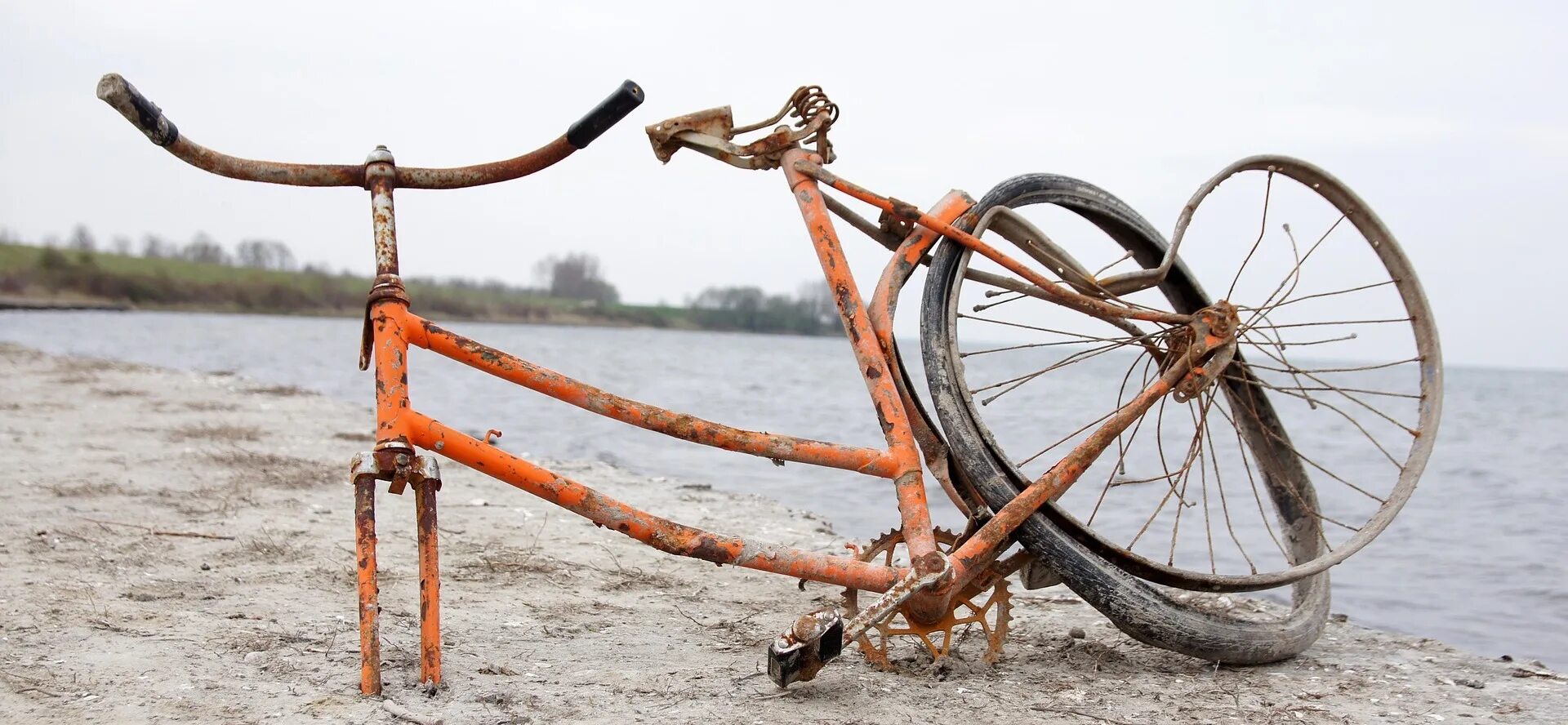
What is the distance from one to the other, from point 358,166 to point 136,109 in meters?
0.47

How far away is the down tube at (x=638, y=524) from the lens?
2.35m

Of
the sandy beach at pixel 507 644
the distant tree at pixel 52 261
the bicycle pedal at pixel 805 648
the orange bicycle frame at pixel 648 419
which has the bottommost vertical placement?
the sandy beach at pixel 507 644

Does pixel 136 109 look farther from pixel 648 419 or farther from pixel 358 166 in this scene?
pixel 648 419

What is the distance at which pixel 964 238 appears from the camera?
2.93 meters

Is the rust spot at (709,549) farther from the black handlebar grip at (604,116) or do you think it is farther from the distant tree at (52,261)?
the distant tree at (52,261)

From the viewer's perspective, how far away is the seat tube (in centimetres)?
261

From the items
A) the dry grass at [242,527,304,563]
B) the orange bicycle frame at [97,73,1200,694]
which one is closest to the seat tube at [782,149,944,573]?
the orange bicycle frame at [97,73,1200,694]

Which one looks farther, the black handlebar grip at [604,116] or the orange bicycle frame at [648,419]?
the black handlebar grip at [604,116]

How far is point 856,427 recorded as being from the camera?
15414mm

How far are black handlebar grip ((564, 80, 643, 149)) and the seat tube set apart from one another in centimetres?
57

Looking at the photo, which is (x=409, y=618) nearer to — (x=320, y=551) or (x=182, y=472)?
(x=320, y=551)

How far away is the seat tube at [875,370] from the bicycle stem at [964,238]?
0.04 meters

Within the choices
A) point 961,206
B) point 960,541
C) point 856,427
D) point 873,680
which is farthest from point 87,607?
point 856,427

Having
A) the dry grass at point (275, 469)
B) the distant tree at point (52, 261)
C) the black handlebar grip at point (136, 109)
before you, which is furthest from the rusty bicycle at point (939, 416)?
the distant tree at point (52, 261)
